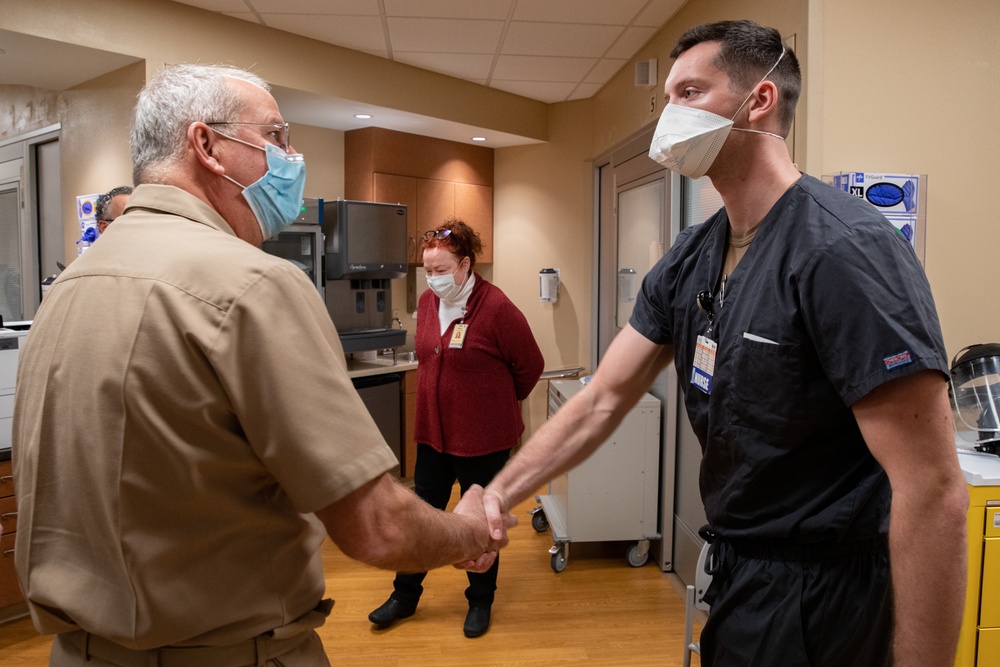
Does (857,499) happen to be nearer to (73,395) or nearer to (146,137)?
(73,395)

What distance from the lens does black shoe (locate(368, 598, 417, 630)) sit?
3.02 meters

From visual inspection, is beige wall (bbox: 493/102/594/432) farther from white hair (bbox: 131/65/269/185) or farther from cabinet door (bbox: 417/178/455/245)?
white hair (bbox: 131/65/269/185)

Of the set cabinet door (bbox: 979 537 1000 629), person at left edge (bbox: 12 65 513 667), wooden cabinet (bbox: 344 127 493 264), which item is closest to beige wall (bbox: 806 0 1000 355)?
cabinet door (bbox: 979 537 1000 629)

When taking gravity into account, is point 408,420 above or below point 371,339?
below

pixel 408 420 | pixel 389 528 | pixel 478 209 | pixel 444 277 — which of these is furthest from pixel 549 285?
pixel 389 528

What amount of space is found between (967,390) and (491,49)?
3.16 metres

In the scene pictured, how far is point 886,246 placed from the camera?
1049 mm

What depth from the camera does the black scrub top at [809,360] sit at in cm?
101

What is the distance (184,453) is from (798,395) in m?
0.88

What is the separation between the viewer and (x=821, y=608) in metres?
1.13

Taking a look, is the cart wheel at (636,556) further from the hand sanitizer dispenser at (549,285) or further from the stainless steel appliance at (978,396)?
the hand sanitizer dispenser at (549,285)

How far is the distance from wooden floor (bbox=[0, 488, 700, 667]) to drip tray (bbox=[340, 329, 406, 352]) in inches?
51.6

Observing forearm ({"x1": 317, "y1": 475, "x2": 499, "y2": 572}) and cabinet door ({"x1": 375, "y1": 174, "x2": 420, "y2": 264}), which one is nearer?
forearm ({"x1": 317, "y1": 475, "x2": 499, "y2": 572})

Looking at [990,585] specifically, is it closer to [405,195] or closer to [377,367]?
[377,367]
